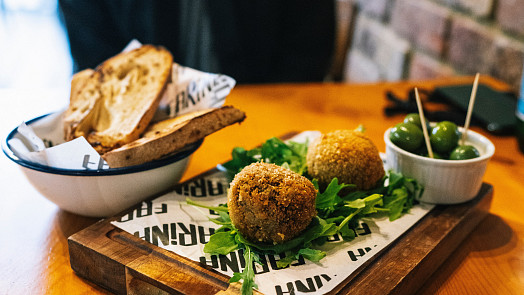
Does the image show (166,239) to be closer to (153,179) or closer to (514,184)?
(153,179)

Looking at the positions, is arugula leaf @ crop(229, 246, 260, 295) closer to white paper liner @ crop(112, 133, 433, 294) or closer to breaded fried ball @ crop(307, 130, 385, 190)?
white paper liner @ crop(112, 133, 433, 294)

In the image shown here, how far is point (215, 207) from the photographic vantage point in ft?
2.55

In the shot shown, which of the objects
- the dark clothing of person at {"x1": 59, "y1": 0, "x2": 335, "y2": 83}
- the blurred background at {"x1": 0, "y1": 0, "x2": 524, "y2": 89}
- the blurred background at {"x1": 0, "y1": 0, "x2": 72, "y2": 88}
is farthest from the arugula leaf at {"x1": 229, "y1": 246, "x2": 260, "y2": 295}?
the blurred background at {"x1": 0, "y1": 0, "x2": 72, "y2": 88}

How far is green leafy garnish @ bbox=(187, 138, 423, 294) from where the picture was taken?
26.1 inches

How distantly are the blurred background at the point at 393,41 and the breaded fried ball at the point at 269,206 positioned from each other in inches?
48.8

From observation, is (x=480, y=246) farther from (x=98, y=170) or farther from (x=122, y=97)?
(x=122, y=97)

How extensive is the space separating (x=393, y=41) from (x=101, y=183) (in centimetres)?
183

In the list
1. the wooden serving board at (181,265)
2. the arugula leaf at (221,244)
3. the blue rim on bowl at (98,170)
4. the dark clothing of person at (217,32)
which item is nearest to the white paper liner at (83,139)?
the blue rim on bowl at (98,170)

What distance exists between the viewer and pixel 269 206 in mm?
661

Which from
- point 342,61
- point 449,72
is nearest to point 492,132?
point 449,72

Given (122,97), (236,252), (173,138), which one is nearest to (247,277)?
(236,252)

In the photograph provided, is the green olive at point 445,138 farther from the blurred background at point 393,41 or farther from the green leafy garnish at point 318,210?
the blurred background at point 393,41

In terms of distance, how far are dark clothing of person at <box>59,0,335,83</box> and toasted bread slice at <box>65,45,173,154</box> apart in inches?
40.1

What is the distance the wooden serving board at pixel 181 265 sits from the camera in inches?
24.4
